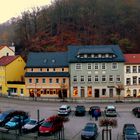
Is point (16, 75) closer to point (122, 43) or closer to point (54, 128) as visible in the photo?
point (122, 43)

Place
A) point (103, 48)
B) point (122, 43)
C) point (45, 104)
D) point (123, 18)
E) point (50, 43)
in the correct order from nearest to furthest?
1. point (45, 104)
2. point (103, 48)
3. point (122, 43)
4. point (50, 43)
5. point (123, 18)

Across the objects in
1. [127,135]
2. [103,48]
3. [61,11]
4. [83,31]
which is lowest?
[127,135]

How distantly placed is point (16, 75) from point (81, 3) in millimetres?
39318

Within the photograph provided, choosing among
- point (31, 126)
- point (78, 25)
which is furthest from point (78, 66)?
point (78, 25)

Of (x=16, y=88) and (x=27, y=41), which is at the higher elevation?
(x=27, y=41)

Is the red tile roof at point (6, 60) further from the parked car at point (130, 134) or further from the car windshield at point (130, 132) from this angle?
the car windshield at point (130, 132)

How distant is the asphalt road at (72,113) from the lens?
3431 centimetres

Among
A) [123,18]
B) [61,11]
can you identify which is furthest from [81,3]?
[123,18]

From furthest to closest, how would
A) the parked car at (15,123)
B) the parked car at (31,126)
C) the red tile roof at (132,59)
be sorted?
1. the red tile roof at (132,59)
2. the parked car at (15,123)
3. the parked car at (31,126)

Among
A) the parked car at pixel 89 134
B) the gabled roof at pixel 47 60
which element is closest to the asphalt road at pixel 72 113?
the parked car at pixel 89 134

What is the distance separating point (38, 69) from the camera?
204 ft

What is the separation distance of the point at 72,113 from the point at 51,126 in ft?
40.0

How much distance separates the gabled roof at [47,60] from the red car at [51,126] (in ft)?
93.6

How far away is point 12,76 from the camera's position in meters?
66.6
